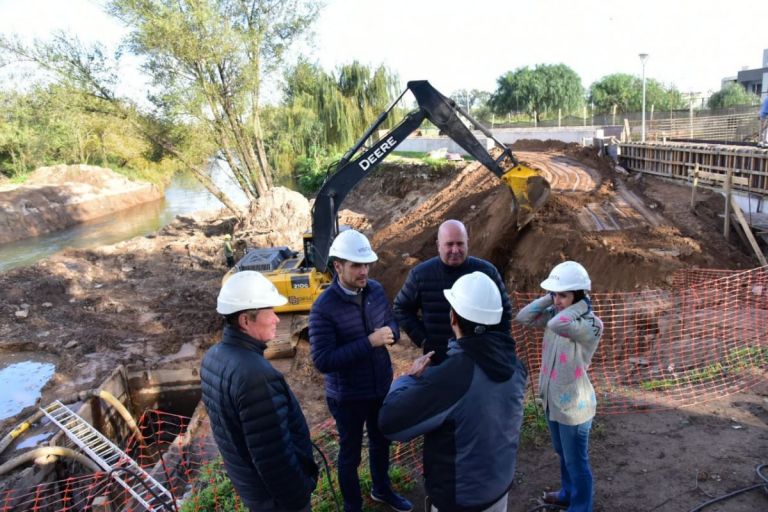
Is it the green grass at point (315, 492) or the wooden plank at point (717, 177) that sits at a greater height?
the wooden plank at point (717, 177)

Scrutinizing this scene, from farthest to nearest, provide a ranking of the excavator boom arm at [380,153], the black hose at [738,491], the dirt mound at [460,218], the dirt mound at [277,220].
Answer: the dirt mound at [277,220] → the dirt mound at [460,218] → the excavator boom arm at [380,153] → the black hose at [738,491]

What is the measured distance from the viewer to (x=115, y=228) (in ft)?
99.9

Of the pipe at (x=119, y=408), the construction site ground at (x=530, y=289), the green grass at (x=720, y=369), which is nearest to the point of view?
the construction site ground at (x=530, y=289)

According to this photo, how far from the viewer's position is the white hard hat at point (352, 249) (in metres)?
3.02

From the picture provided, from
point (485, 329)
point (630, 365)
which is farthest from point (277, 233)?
point (485, 329)

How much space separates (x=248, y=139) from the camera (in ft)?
71.2

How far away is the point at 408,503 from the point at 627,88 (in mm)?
56313

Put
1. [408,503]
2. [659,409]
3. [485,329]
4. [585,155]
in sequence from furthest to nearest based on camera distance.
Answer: [585,155]
[659,409]
[408,503]
[485,329]

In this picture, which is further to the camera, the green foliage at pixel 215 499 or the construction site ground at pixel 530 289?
the green foliage at pixel 215 499

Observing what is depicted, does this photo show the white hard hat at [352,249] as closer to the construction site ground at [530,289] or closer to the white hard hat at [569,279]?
the white hard hat at [569,279]

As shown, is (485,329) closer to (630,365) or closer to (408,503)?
(408,503)

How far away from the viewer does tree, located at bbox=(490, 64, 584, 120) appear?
50.0 meters

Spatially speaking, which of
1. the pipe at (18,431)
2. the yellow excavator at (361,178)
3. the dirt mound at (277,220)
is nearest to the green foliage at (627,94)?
the dirt mound at (277,220)

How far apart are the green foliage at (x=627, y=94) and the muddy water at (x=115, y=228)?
121ft
